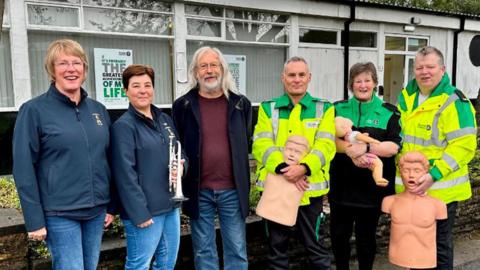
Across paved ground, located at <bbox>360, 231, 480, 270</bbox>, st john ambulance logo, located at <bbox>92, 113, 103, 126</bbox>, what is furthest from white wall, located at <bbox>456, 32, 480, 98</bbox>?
st john ambulance logo, located at <bbox>92, 113, 103, 126</bbox>

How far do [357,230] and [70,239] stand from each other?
228 cm

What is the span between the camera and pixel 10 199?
13.5ft

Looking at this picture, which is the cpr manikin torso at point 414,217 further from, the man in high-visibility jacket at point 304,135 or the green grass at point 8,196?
the green grass at point 8,196

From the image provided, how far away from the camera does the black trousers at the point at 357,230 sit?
3.61 meters

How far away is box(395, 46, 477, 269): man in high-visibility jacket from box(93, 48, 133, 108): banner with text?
6.39 m

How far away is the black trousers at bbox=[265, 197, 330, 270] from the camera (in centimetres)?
344

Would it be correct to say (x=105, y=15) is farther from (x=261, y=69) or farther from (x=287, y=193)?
(x=287, y=193)

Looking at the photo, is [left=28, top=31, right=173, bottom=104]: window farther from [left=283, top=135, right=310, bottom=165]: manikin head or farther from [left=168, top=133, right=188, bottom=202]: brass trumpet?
[left=283, top=135, right=310, bottom=165]: manikin head

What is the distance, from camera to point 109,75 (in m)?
8.75

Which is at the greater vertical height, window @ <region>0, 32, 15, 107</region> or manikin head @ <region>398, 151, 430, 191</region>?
window @ <region>0, 32, 15, 107</region>

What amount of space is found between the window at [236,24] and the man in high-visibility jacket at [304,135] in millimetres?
6794

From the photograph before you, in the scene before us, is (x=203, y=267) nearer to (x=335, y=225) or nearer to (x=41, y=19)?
(x=335, y=225)

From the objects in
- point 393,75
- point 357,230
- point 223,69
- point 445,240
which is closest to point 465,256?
point 445,240

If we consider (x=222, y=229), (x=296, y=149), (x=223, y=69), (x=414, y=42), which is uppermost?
(x=414, y=42)
